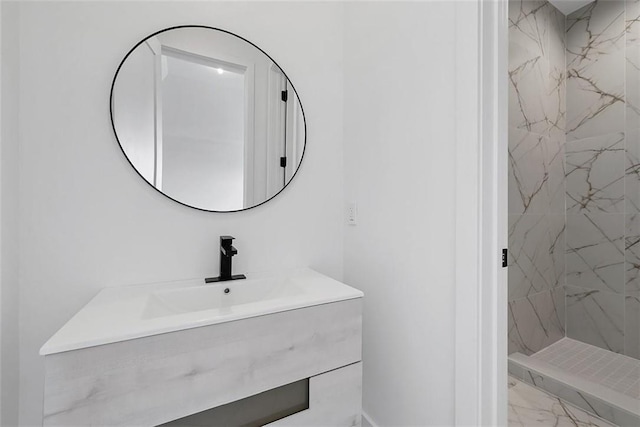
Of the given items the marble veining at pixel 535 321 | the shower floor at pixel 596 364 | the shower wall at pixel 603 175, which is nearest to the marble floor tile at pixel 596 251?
the shower wall at pixel 603 175

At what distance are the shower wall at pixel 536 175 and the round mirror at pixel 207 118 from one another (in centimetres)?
136

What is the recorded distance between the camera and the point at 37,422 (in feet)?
3.28

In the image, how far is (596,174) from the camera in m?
1.94

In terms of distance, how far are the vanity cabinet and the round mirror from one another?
0.60 m

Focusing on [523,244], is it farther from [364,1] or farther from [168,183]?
[168,183]

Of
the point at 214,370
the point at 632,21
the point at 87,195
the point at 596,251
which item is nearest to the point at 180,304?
the point at 214,370

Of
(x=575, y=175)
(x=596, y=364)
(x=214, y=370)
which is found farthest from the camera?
→ (x=575, y=175)

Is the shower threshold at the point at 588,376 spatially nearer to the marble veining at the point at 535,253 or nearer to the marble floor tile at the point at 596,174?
the marble veining at the point at 535,253

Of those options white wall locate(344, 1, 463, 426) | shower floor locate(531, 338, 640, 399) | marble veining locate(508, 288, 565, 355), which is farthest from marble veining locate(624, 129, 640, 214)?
white wall locate(344, 1, 463, 426)

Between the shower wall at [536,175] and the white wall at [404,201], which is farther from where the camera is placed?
the shower wall at [536,175]

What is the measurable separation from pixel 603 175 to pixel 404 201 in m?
1.72

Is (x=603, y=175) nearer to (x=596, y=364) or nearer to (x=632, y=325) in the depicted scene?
(x=632, y=325)

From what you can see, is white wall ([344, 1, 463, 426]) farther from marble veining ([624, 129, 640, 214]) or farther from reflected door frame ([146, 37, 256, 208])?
marble veining ([624, 129, 640, 214])

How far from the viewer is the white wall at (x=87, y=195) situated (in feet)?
3.22
